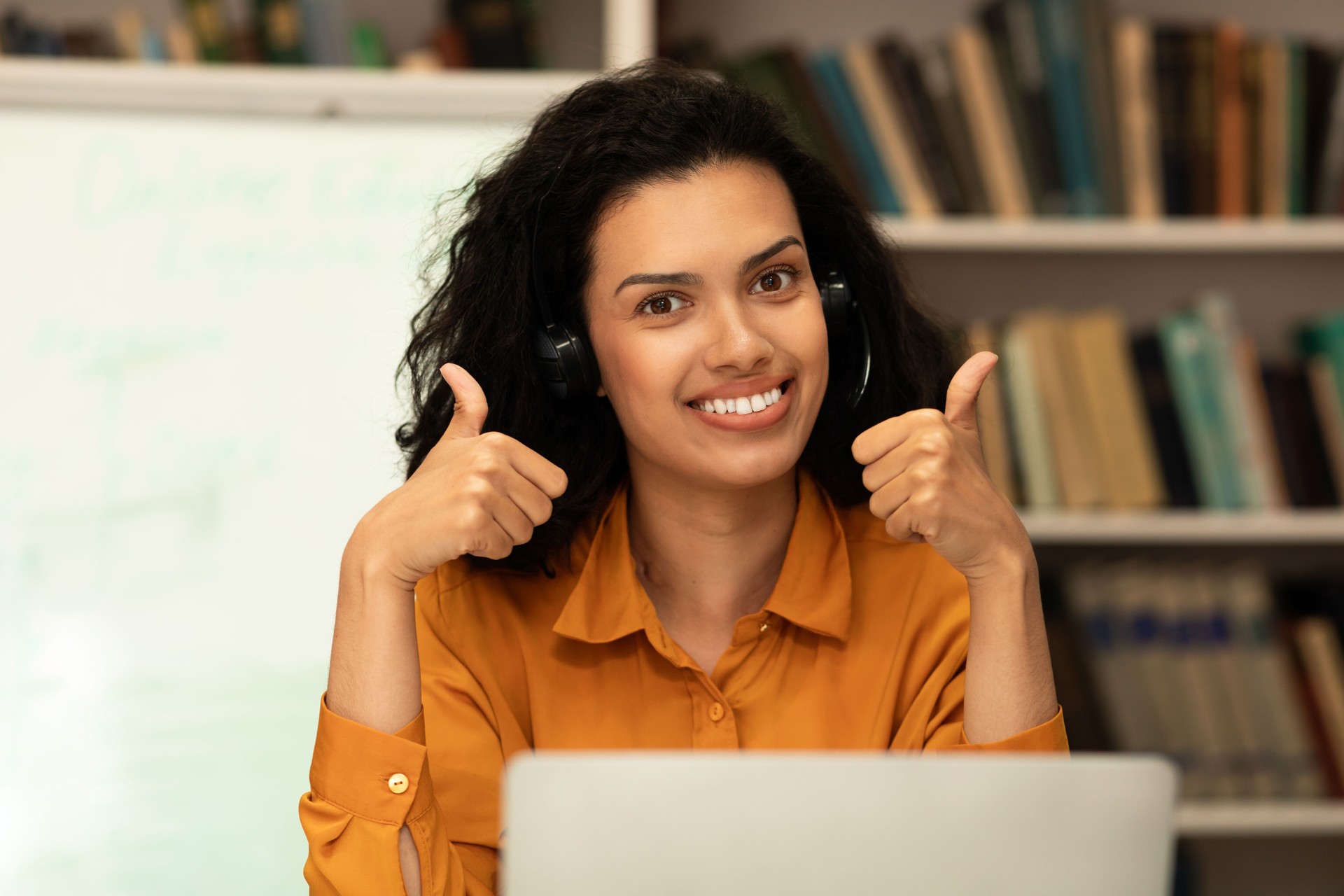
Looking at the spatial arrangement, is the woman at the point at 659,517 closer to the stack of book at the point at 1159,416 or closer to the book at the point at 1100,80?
the stack of book at the point at 1159,416

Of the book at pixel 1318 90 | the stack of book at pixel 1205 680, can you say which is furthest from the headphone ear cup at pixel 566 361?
the book at pixel 1318 90

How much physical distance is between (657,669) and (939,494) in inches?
14.7

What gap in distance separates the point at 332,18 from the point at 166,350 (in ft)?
2.11

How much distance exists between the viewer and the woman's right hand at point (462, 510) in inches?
40.8

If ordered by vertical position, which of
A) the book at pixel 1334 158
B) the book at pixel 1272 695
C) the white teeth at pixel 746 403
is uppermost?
the book at pixel 1334 158

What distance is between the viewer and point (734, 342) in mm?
1117

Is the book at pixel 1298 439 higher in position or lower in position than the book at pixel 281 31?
lower

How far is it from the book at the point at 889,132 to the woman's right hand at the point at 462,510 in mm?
1124

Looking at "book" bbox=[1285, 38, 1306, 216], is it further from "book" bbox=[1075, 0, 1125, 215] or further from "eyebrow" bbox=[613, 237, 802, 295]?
"eyebrow" bbox=[613, 237, 802, 295]

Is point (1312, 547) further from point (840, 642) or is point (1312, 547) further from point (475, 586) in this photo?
point (475, 586)

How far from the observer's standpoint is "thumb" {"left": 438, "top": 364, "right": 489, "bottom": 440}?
1125 millimetres

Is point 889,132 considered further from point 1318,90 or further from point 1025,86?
point 1318,90

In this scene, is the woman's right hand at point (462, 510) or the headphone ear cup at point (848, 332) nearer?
the woman's right hand at point (462, 510)

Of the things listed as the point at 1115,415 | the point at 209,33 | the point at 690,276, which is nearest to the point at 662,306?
the point at 690,276
